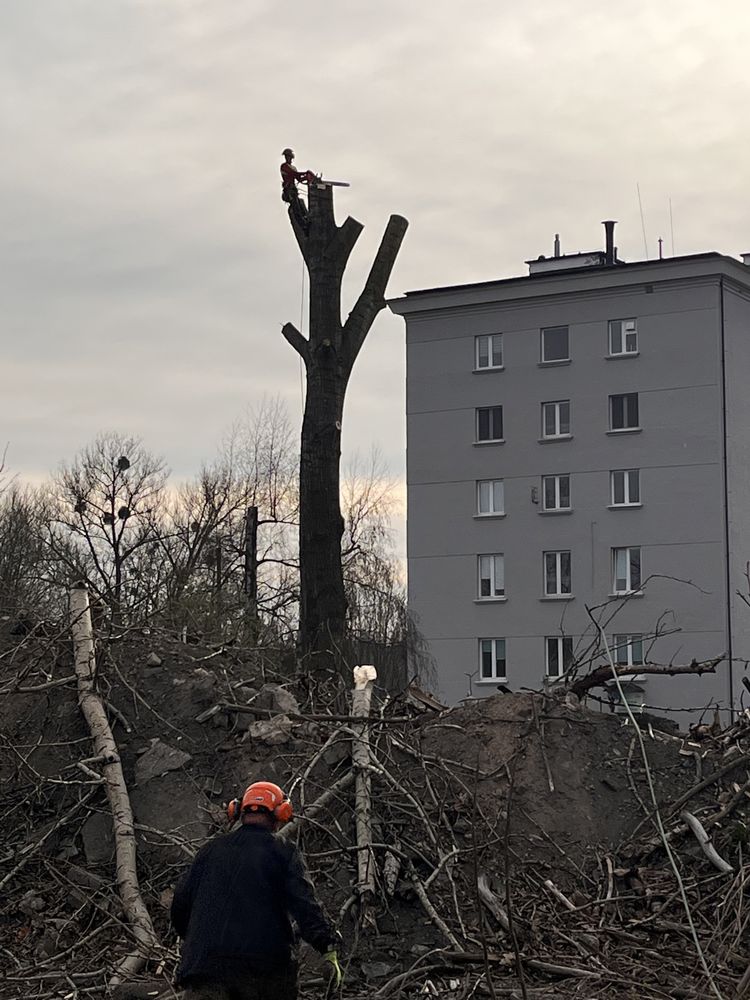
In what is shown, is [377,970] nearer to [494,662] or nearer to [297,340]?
[297,340]

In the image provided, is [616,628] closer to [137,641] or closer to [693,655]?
[693,655]

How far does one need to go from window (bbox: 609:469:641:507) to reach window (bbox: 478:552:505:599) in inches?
164

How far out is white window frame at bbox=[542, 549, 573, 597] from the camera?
143ft

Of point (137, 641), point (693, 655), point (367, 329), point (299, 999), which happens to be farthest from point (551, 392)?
point (299, 999)

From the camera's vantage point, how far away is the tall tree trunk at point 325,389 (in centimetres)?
1272

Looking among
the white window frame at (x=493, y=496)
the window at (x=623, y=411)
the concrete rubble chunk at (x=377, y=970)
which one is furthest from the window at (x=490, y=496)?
the concrete rubble chunk at (x=377, y=970)

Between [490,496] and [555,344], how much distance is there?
537cm

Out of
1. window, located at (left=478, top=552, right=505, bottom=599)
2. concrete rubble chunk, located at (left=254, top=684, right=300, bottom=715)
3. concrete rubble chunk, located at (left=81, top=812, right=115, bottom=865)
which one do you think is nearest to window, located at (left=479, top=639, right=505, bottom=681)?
window, located at (left=478, top=552, right=505, bottom=599)

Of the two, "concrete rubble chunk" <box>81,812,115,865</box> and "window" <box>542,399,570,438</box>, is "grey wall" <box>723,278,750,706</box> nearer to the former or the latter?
"window" <box>542,399,570,438</box>

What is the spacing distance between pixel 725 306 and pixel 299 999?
3774 centimetres

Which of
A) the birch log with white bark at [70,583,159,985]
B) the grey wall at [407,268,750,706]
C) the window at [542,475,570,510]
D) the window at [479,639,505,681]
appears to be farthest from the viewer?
the window at [542,475,570,510]

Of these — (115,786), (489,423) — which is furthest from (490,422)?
(115,786)

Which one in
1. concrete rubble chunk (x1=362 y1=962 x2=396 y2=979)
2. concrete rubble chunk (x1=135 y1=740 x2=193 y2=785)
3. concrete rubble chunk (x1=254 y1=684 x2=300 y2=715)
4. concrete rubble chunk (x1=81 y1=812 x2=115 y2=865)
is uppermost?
concrete rubble chunk (x1=254 y1=684 x2=300 y2=715)

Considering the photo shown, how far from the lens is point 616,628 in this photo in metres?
43.2
